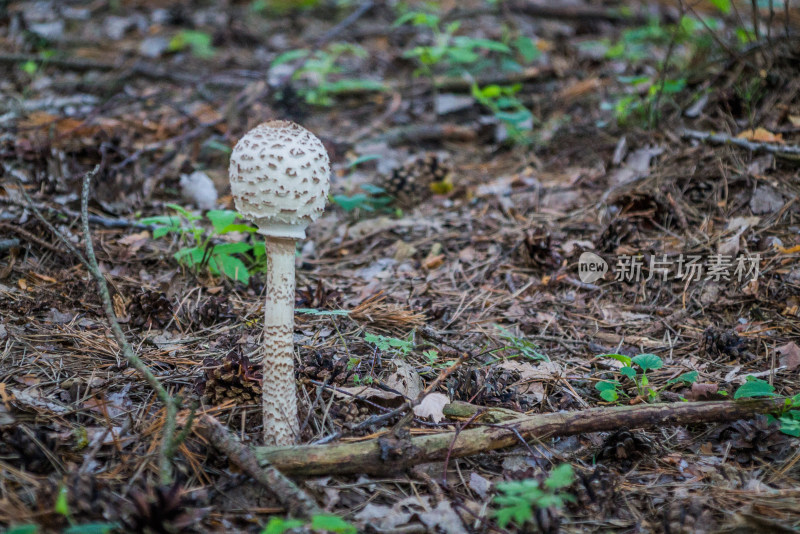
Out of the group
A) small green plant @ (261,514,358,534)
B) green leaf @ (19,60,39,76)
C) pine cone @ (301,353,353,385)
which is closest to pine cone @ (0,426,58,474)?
small green plant @ (261,514,358,534)

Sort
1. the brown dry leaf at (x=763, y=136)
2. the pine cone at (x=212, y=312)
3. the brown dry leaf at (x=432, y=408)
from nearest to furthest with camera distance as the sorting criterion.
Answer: the brown dry leaf at (x=432, y=408) → the pine cone at (x=212, y=312) → the brown dry leaf at (x=763, y=136)

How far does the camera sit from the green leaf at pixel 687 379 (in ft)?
9.56

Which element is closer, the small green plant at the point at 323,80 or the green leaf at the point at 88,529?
the green leaf at the point at 88,529

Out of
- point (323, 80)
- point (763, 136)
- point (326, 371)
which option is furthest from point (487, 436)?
point (323, 80)

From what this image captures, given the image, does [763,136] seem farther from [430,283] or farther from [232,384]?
[232,384]

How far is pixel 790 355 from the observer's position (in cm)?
318

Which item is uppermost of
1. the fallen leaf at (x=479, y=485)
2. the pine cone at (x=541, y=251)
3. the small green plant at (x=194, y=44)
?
the small green plant at (x=194, y=44)

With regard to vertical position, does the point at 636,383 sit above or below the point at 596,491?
above

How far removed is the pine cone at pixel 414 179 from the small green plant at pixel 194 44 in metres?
4.40

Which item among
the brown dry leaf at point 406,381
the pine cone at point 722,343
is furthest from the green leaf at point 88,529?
the pine cone at point 722,343

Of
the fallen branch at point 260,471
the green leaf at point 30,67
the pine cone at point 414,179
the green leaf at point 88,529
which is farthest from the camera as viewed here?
the green leaf at point 30,67

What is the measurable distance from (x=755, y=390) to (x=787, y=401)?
6.1 inches

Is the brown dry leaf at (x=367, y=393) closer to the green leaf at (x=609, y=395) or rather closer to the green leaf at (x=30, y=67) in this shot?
the green leaf at (x=609, y=395)

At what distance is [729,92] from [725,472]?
3.86 m
